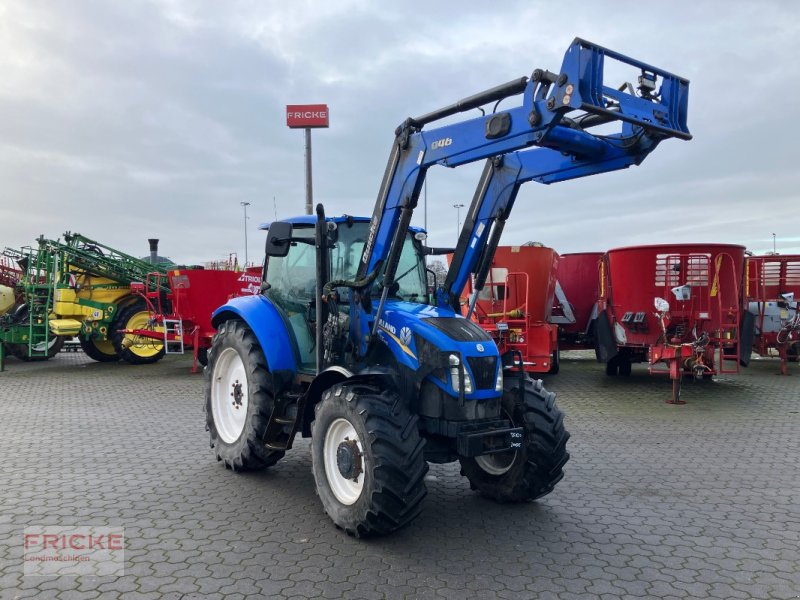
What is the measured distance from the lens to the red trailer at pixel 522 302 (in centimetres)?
1058

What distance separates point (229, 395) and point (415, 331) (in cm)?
259

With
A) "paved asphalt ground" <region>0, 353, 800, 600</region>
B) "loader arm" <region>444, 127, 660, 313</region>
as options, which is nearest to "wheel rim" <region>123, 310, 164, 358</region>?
"paved asphalt ground" <region>0, 353, 800, 600</region>

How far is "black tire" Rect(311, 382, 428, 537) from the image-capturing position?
3.77 metres

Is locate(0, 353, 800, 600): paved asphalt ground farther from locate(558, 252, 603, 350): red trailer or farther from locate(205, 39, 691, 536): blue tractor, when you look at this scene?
locate(558, 252, 603, 350): red trailer

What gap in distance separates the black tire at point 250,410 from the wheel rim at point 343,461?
103 centimetres

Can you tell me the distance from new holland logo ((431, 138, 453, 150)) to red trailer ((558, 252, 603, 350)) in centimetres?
978

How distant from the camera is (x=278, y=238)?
4.75 meters

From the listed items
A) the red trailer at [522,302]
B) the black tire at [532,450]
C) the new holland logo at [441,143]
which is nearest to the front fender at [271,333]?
the black tire at [532,450]

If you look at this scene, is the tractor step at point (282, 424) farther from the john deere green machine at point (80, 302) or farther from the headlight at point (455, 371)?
the john deere green machine at point (80, 302)

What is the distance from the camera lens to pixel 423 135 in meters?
4.46

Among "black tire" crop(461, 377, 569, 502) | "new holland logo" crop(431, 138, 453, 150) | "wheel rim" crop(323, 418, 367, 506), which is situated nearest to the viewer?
"wheel rim" crop(323, 418, 367, 506)

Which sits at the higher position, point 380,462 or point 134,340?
point 380,462

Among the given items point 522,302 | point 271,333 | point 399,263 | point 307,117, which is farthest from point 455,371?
point 307,117

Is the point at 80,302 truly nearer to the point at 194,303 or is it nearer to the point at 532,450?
the point at 194,303
